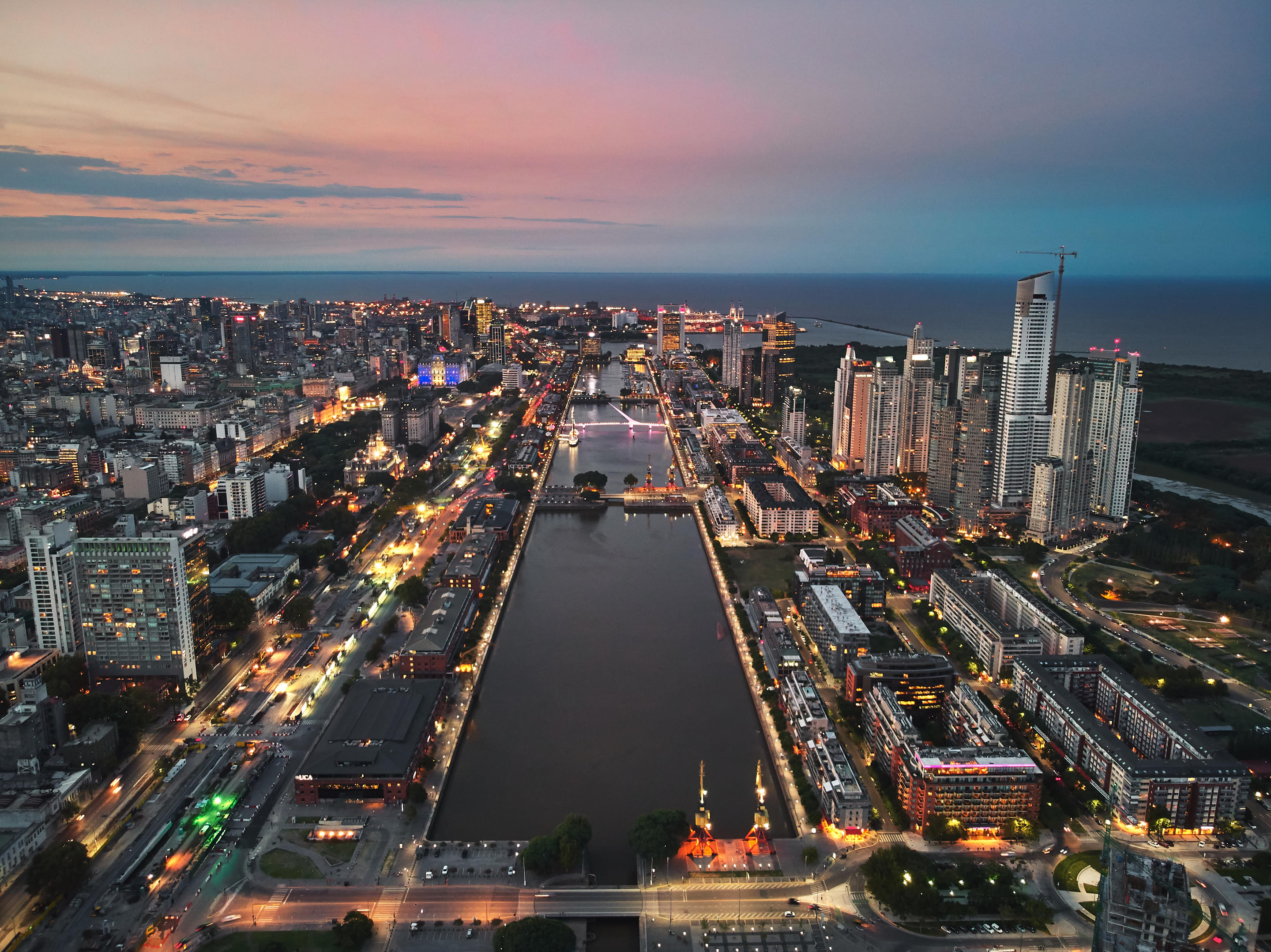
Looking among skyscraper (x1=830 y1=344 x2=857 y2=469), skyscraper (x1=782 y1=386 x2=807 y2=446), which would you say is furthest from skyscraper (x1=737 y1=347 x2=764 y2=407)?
skyscraper (x1=830 y1=344 x2=857 y2=469)

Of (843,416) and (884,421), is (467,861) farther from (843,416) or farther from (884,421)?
(843,416)

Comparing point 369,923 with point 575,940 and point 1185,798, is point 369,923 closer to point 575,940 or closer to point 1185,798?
point 575,940

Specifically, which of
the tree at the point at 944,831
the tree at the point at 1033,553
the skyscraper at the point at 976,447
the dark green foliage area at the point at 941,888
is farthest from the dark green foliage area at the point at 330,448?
the dark green foliage area at the point at 941,888

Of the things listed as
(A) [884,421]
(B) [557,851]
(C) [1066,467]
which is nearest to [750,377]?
(A) [884,421]

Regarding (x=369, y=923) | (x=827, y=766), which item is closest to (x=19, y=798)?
(x=369, y=923)

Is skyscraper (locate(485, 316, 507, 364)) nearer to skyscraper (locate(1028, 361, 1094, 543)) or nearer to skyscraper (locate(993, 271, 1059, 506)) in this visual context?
skyscraper (locate(993, 271, 1059, 506))
